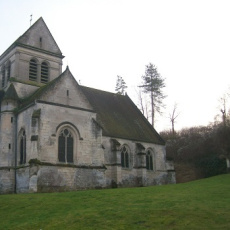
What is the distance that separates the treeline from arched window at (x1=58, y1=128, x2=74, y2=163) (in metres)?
14.7

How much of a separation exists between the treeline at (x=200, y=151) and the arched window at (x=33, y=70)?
17.2 m

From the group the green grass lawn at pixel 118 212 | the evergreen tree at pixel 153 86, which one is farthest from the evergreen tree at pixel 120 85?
the green grass lawn at pixel 118 212

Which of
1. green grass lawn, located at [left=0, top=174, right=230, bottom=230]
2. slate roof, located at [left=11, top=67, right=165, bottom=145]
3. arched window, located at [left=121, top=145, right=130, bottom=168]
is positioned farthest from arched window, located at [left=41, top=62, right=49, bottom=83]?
green grass lawn, located at [left=0, top=174, right=230, bottom=230]

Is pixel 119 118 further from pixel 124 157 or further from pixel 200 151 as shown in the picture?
pixel 200 151

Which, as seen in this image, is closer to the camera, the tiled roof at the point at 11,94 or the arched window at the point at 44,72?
the tiled roof at the point at 11,94

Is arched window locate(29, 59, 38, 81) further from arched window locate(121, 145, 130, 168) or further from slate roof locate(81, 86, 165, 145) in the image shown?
arched window locate(121, 145, 130, 168)

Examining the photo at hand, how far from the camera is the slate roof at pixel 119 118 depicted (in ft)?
106

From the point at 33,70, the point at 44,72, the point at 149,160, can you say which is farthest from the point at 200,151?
the point at 33,70

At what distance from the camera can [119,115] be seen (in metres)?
35.7

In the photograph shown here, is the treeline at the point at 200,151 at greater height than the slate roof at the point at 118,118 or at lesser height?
lesser

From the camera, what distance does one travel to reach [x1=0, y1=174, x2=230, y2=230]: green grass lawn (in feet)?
37.3

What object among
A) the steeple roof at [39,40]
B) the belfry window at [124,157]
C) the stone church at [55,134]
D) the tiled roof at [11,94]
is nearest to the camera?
the stone church at [55,134]

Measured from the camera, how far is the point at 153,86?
184ft

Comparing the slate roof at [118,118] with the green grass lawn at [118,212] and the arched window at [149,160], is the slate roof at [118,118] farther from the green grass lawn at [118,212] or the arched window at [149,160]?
the green grass lawn at [118,212]
